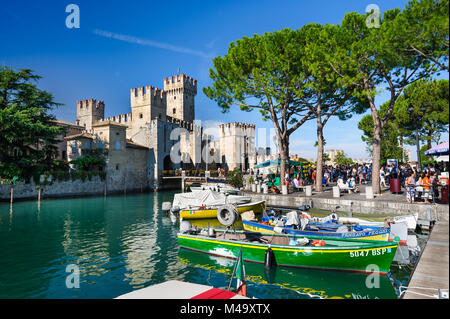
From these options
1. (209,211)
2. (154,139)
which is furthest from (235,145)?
(209,211)

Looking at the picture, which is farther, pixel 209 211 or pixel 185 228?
pixel 209 211

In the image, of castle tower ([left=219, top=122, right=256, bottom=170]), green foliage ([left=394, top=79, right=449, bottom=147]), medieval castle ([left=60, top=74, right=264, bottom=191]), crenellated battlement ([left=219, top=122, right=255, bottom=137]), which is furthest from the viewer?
crenellated battlement ([left=219, top=122, right=255, bottom=137])

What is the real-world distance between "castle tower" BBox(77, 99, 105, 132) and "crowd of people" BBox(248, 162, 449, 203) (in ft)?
140

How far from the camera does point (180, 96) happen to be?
59.0 metres

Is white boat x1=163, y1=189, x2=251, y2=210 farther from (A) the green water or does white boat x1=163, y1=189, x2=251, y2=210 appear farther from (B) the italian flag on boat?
(B) the italian flag on boat

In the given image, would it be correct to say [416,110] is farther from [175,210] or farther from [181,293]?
[181,293]

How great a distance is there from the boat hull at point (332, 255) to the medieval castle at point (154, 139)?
3274 cm

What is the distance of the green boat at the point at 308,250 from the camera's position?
793cm

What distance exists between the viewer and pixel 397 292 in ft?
22.9

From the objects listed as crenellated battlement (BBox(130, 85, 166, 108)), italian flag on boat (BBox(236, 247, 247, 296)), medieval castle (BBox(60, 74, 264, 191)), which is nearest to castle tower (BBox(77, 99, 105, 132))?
medieval castle (BBox(60, 74, 264, 191))

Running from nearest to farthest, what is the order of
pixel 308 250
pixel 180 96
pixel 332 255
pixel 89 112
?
1. pixel 332 255
2. pixel 308 250
3. pixel 89 112
4. pixel 180 96

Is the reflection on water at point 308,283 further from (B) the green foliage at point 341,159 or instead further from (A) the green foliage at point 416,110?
(B) the green foliage at point 341,159

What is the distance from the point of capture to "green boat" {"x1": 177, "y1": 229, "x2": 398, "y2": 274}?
7.93 meters

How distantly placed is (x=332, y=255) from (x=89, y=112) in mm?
56648
